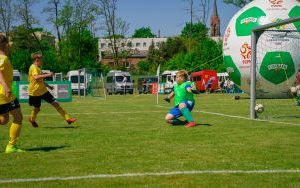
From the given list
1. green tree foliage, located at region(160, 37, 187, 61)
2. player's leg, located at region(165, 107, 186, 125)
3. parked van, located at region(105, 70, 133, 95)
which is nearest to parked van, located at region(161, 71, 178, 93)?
parked van, located at region(105, 70, 133, 95)

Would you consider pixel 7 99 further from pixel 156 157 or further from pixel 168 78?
pixel 168 78

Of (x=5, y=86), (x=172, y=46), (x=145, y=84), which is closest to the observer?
(x=5, y=86)

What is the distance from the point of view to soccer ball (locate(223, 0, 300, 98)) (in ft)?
71.2

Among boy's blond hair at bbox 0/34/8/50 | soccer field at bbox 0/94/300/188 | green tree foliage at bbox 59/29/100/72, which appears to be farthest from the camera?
green tree foliage at bbox 59/29/100/72

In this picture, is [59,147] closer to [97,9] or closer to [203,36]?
[97,9]

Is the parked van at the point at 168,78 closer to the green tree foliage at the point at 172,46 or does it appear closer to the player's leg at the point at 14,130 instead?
the green tree foliage at the point at 172,46

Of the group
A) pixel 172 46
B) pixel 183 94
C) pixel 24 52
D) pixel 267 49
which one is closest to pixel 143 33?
pixel 172 46

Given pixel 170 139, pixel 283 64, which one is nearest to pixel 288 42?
pixel 283 64

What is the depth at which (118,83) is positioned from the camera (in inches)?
2190

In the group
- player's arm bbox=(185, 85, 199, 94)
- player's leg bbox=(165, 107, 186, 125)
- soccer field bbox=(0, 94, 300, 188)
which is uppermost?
player's arm bbox=(185, 85, 199, 94)

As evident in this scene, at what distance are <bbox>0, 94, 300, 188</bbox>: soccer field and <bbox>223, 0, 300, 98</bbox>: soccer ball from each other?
1016 cm

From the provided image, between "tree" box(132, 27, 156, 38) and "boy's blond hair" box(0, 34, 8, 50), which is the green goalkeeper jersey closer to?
"boy's blond hair" box(0, 34, 8, 50)

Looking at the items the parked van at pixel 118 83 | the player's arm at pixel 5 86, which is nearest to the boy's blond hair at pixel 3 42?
the player's arm at pixel 5 86

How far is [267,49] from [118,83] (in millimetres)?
34990
